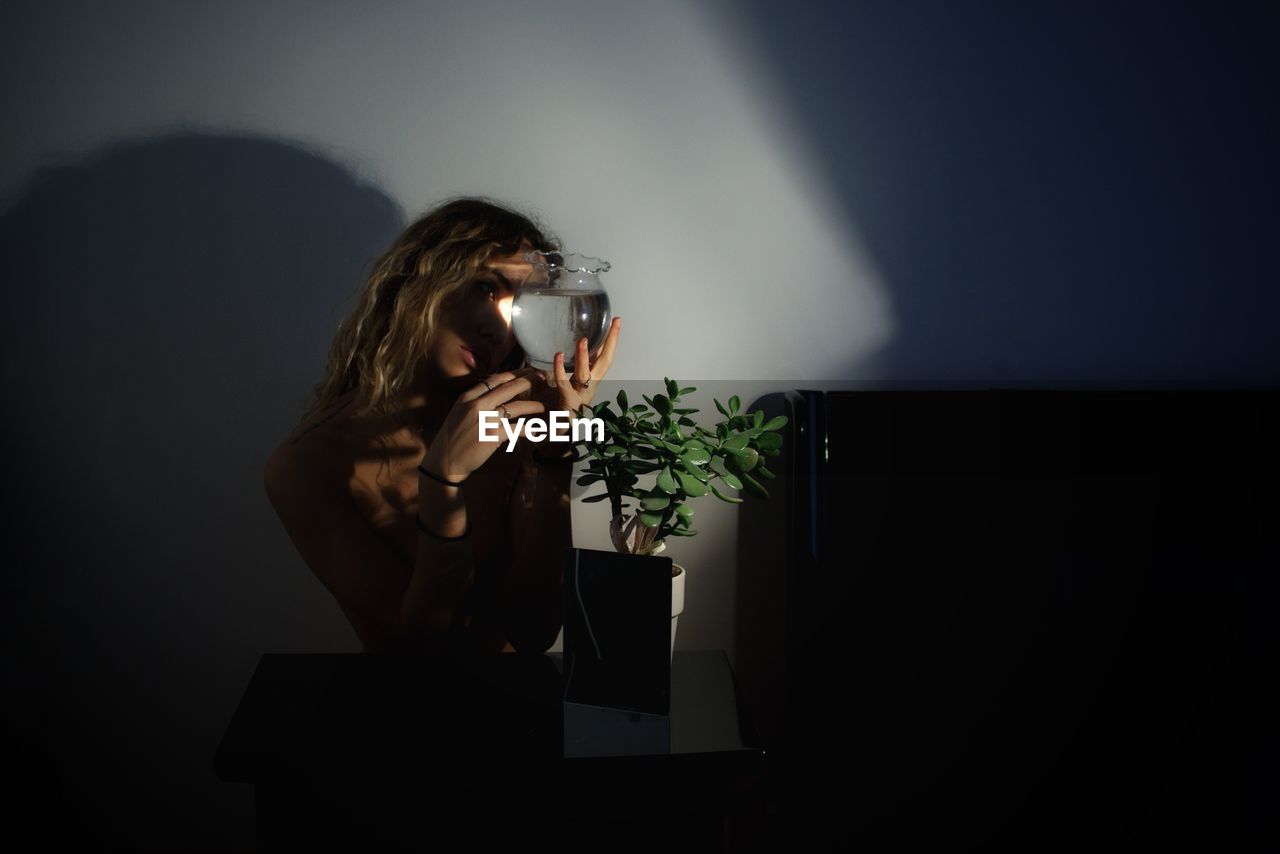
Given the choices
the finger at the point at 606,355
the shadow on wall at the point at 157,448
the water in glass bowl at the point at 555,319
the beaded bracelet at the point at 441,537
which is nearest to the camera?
the water in glass bowl at the point at 555,319

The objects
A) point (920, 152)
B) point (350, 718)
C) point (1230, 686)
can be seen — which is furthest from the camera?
point (920, 152)

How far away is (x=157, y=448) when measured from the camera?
1.42 metres

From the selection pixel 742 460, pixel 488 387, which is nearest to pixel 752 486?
pixel 742 460

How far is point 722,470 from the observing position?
110 cm

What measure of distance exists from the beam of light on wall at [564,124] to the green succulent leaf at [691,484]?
45 cm

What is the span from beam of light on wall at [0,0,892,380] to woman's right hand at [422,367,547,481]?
399 mm

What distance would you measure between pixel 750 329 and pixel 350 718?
92 centimetres

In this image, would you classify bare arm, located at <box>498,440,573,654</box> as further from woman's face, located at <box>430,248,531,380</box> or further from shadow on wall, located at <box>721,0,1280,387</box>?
shadow on wall, located at <box>721,0,1280,387</box>

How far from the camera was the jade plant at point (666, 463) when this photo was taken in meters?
1.07

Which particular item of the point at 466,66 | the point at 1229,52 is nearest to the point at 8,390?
the point at 466,66

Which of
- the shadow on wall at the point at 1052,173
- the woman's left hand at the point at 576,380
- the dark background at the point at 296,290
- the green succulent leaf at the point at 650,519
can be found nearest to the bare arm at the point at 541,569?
the woman's left hand at the point at 576,380

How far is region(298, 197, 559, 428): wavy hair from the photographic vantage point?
4.04 feet

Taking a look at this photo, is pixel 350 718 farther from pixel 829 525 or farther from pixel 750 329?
pixel 750 329

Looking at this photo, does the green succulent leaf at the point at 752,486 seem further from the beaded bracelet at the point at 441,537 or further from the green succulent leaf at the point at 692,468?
A: the beaded bracelet at the point at 441,537
